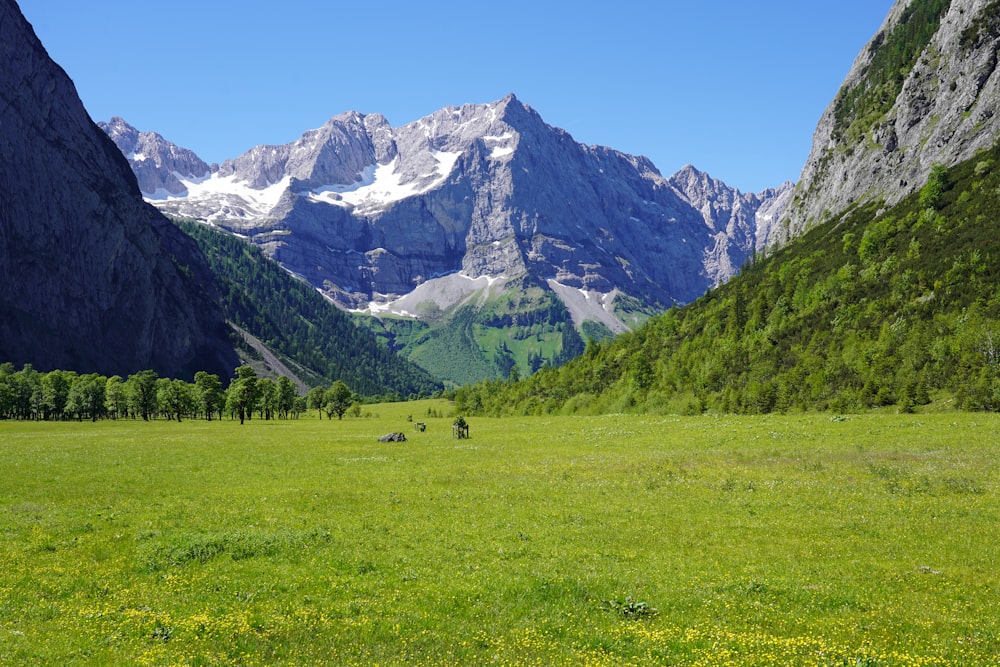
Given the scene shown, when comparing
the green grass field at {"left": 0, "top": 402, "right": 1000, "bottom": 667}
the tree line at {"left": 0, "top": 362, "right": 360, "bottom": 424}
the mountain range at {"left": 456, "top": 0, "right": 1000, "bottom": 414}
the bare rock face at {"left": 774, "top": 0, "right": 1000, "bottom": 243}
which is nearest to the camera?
the green grass field at {"left": 0, "top": 402, "right": 1000, "bottom": 667}

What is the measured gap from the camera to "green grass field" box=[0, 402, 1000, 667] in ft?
47.6

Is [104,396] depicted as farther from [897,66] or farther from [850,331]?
[897,66]

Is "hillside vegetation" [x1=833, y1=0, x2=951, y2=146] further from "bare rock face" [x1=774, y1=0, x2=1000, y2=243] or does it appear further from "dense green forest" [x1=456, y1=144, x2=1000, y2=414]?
"dense green forest" [x1=456, y1=144, x2=1000, y2=414]

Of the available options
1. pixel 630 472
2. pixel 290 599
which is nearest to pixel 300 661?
pixel 290 599

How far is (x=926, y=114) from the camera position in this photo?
503 feet

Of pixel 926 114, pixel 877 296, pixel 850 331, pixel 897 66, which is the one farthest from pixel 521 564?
pixel 897 66

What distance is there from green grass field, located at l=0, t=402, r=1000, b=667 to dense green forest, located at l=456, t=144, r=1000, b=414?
37.7 meters

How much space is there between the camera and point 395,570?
2056 centimetres

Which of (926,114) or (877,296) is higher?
(926,114)

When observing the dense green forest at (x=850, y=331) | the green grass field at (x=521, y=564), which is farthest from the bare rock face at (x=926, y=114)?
the green grass field at (x=521, y=564)

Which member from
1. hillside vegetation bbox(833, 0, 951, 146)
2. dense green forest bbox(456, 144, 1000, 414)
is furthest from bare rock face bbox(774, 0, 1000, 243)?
dense green forest bbox(456, 144, 1000, 414)

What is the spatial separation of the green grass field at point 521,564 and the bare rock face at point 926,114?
5118 inches

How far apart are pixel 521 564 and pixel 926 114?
607 ft

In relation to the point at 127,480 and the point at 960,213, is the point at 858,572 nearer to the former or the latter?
the point at 127,480
